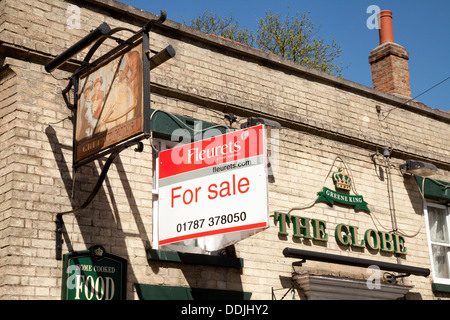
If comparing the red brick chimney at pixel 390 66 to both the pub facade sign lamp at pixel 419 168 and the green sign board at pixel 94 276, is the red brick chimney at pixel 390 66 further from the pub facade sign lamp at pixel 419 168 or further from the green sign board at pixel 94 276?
the green sign board at pixel 94 276

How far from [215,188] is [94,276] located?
1828mm

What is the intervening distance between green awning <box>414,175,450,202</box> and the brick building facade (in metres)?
0.05

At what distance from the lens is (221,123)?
10688 millimetres

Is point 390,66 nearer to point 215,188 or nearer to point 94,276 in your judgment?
point 215,188

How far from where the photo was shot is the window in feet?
42.2

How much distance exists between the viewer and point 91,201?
28.5 feet

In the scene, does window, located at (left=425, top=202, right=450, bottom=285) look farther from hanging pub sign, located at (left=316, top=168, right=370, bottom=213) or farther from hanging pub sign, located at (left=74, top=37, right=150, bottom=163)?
hanging pub sign, located at (left=74, top=37, right=150, bottom=163)

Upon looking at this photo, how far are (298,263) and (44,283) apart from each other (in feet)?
13.5

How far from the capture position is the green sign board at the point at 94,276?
8.28 meters

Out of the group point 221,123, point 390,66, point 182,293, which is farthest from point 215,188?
point 390,66

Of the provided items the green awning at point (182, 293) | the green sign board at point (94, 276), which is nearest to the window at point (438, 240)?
the green awning at point (182, 293)

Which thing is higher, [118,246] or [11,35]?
[11,35]
